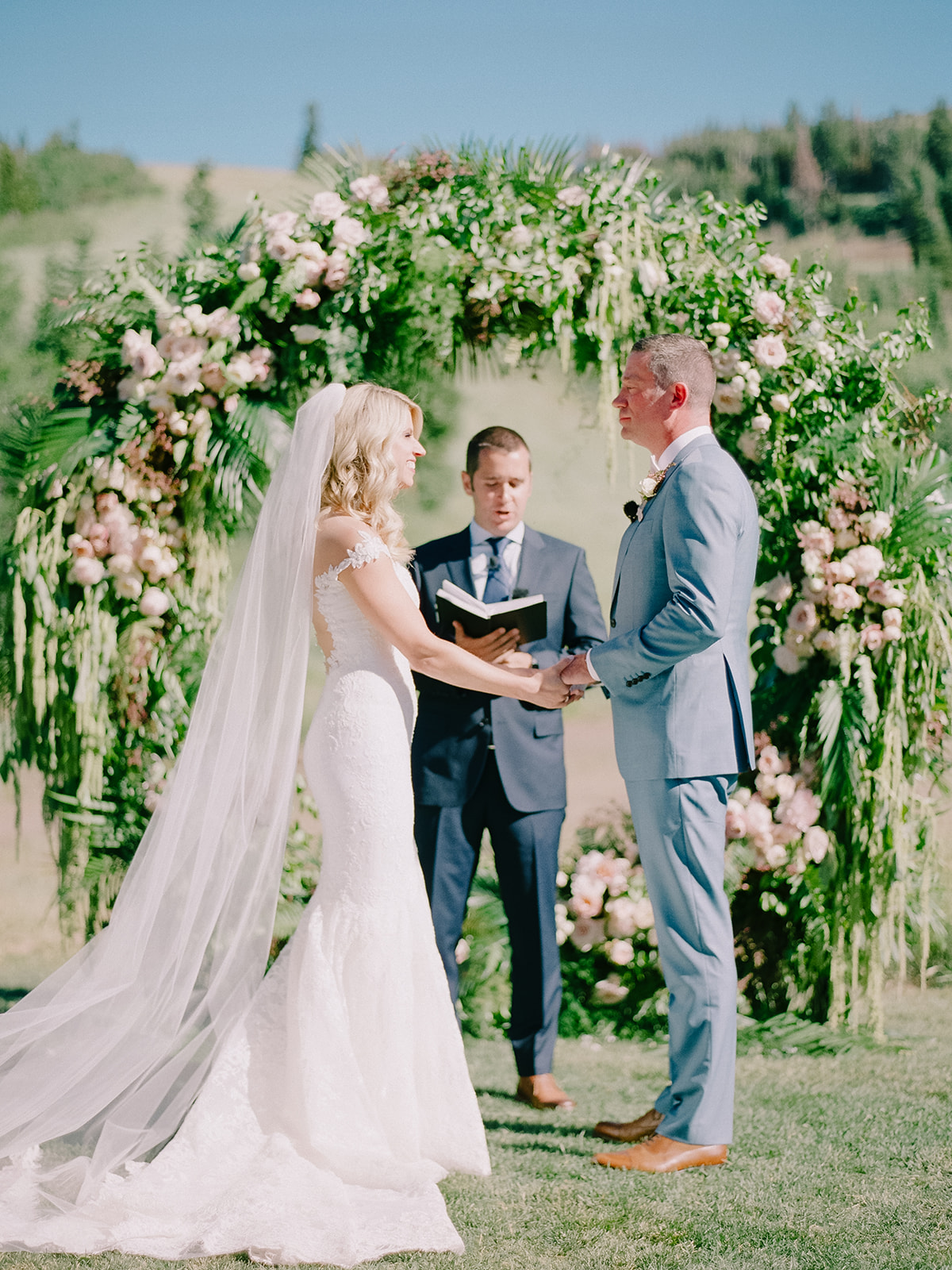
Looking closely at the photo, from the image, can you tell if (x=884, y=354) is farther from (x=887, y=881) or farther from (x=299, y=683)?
(x=299, y=683)

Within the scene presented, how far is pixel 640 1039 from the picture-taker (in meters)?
5.26

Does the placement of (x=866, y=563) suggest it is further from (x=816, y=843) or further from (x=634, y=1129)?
(x=634, y=1129)

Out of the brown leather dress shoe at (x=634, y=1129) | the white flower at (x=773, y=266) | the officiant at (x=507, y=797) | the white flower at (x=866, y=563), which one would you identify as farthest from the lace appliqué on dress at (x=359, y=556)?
the white flower at (x=773, y=266)

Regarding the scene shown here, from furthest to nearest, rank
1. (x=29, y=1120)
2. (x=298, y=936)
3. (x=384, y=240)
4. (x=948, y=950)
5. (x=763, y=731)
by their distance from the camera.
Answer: (x=948, y=950)
(x=763, y=731)
(x=384, y=240)
(x=298, y=936)
(x=29, y=1120)

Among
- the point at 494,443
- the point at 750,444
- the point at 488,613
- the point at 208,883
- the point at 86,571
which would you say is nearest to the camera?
the point at 208,883

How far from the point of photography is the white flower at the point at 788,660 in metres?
4.93

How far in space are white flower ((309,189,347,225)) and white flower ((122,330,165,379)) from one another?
2.87 ft

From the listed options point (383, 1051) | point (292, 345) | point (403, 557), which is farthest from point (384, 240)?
point (383, 1051)

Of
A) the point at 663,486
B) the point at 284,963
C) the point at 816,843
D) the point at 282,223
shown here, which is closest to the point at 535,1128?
the point at 284,963

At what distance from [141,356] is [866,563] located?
313 centimetres

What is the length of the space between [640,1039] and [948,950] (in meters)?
2.32

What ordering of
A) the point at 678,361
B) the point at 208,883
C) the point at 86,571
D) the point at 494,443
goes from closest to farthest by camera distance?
the point at 208,883 → the point at 678,361 → the point at 494,443 → the point at 86,571

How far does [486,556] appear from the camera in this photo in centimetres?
434

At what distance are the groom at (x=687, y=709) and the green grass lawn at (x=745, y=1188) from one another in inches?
9.0
